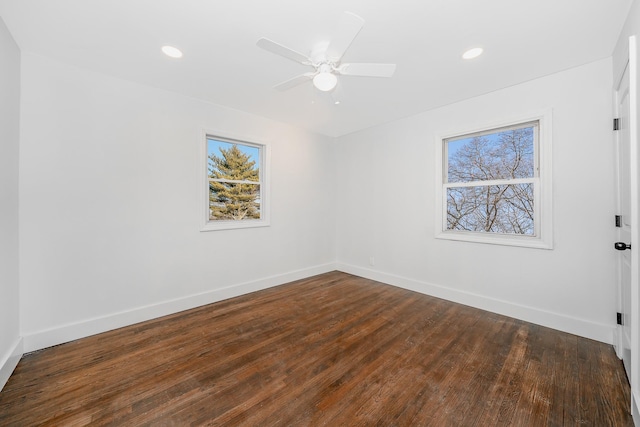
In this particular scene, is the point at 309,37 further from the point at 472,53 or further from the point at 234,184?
the point at 234,184

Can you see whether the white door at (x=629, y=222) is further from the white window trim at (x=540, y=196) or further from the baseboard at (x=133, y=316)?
the baseboard at (x=133, y=316)

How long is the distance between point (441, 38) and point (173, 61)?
2348 millimetres

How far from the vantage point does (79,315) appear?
8.00 feet

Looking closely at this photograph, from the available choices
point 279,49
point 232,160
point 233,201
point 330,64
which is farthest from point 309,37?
point 233,201

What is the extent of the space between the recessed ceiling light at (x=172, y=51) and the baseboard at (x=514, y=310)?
3.79m

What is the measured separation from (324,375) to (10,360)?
2378 mm

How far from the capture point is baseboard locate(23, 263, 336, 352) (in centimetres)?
225

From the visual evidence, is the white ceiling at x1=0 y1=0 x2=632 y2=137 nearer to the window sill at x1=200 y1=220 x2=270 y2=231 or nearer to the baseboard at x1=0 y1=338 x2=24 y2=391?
the window sill at x1=200 y1=220 x2=270 y2=231

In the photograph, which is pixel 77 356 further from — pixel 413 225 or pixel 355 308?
pixel 413 225

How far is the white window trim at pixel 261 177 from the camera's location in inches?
127

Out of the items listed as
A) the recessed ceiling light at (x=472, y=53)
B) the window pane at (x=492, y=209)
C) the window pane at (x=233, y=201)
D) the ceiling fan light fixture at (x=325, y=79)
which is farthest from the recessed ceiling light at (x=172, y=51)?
the window pane at (x=492, y=209)

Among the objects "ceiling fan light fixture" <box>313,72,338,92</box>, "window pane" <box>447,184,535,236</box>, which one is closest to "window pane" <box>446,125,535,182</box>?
"window pane" <box>447,184,535,236</box>

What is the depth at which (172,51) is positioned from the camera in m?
2.20

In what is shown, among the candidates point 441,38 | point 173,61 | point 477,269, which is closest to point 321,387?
point 477,269
